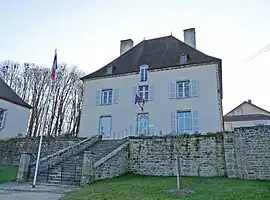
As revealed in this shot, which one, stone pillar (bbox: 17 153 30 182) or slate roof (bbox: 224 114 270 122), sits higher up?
slate roof (bbox: 224 114 270 122)

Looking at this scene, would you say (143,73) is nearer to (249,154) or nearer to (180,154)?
(180,154)

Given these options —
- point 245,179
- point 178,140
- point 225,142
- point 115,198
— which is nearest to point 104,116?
point 178,140

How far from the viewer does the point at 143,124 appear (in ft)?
56.4

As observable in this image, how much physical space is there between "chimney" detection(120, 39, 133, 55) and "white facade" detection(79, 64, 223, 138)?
3.88 m

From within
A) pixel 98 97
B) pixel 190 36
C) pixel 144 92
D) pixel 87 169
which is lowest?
pixel 87 169

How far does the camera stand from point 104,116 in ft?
60.2

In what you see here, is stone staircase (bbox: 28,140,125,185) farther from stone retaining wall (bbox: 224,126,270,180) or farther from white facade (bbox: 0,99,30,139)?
white facade (bbox: 0,99,30,139)

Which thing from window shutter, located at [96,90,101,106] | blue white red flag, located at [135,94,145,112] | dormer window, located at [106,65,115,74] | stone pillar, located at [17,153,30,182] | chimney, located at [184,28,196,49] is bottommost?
stone pillar, located at [17,153,30,182]

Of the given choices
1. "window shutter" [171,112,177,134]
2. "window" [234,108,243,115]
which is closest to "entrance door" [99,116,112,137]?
"window shutter" [171,112,177,134]

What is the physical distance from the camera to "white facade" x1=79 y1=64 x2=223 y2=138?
15922mm

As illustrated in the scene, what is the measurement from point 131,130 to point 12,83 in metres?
15.8

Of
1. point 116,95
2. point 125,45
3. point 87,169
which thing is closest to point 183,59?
point 116,95

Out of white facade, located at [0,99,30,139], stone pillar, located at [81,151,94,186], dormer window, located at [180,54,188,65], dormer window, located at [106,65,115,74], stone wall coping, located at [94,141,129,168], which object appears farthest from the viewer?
dormer window, located at [106,65,115,74]

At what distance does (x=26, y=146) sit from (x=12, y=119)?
550 cm
